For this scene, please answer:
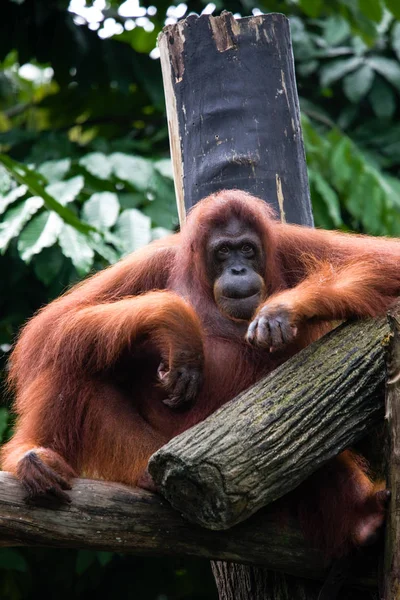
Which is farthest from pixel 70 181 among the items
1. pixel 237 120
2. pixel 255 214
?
pixel 255 214

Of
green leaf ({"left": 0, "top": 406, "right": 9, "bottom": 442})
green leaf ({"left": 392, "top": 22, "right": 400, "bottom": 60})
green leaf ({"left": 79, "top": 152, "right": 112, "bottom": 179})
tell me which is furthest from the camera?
green leaf ({"left": 392, "top": 22, "right": 400, "bottom": 60})

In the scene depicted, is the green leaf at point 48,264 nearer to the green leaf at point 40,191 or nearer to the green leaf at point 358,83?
the green leaf at point 40,191

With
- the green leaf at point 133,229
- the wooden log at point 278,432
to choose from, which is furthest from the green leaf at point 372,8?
the wooden log at point 278,432

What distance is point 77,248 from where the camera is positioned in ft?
14.4

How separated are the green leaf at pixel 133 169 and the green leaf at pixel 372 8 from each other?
4.54 ft

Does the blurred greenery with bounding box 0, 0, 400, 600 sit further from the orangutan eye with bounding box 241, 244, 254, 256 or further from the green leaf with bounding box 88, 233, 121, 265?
the orangutan eye with bounding box 241, 244, 254, 256

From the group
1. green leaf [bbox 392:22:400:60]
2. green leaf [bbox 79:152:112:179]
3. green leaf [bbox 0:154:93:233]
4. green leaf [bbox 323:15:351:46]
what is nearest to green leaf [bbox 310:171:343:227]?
green leaf [bbox 79:152:112:179]

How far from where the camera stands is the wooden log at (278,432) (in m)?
2.94

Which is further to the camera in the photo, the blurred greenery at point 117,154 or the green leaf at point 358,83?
the green leaf at point 358,83

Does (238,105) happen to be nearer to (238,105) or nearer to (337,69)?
(238,105)

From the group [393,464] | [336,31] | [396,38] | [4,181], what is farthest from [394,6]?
[393,464]

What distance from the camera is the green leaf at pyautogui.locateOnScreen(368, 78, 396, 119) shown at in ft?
21.9

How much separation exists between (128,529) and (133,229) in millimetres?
1943

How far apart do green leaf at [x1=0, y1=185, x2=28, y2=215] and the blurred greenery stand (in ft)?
0.03
